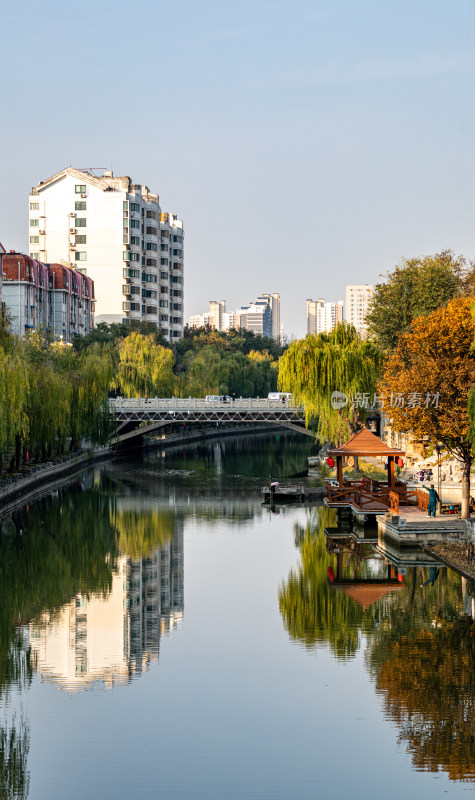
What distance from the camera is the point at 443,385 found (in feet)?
A: 110

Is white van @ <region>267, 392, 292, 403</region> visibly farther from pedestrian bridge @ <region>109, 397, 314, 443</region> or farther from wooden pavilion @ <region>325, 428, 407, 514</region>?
wooden pavilion @ <region>325, 428, 407, 514</region>

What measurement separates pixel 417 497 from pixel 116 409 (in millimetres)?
33135

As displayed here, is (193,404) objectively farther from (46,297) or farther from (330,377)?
(46,297)

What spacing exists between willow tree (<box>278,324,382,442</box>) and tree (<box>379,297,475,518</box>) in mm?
16528

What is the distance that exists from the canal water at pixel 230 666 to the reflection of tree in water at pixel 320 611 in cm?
8

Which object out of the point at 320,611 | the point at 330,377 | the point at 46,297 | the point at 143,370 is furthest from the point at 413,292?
the point at 46,297

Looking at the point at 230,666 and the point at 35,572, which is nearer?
the point at 230,666

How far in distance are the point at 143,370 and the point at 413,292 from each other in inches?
1045

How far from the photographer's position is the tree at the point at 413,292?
55.2 m

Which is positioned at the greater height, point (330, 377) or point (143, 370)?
point (143, 370)

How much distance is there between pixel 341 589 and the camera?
90.8ft

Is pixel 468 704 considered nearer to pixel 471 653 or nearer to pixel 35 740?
pixel 471 653

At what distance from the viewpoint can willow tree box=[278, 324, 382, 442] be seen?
51.5 metres

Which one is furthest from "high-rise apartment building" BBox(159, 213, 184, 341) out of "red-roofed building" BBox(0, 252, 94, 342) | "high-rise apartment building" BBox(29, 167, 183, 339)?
"red-roofed building" BBox(0, 252, 94, 342)
